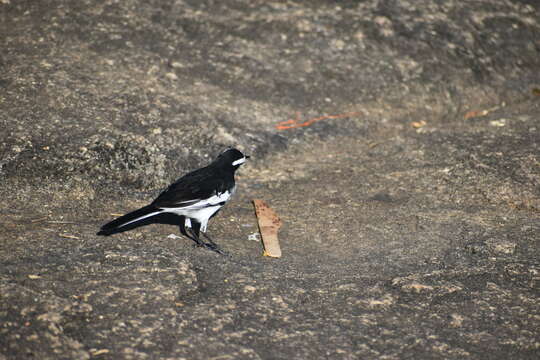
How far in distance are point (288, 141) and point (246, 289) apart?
8.53 feet

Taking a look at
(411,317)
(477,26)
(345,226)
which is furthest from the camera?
(477,26)

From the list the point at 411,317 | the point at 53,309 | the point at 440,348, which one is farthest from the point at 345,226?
the point at 53,309

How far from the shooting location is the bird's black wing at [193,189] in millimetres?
4484

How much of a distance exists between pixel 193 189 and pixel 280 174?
1.43 meters

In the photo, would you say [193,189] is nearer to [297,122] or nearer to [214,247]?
[214,247]

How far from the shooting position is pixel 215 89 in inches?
265

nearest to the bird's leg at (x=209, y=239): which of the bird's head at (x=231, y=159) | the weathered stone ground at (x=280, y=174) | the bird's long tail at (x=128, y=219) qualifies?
the weathered stone ground at (x=280, y=174)

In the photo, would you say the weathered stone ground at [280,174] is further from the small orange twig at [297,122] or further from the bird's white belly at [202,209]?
the bird's white belly at [202,209]

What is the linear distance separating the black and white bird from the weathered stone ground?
5.3 inches

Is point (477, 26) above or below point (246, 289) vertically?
above

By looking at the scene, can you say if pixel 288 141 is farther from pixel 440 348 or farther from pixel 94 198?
pixel 440 348

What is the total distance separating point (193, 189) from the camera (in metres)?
4.59

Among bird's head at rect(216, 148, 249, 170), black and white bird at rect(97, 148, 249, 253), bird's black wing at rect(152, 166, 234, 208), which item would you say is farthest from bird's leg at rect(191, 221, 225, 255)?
bird's head at rect(216, 148, 249, 170)

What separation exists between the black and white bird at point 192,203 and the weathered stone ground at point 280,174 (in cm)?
13
